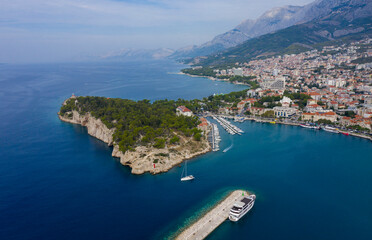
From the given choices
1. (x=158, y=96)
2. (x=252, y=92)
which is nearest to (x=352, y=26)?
(x=252, y=92)

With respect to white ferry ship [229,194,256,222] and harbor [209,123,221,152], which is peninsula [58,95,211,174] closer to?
harbor [209,123,221,152]

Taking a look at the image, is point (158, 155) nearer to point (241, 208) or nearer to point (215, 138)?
point (215, 138)

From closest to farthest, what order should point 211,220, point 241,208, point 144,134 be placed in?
point 211,220 → point 241,208 → point 144,134

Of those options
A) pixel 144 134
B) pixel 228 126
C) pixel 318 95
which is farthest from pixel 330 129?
pixel 144 134

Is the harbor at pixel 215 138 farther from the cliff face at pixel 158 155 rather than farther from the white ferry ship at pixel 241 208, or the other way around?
the white ferry ship at pixel 241 208

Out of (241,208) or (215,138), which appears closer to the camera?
(241,208)

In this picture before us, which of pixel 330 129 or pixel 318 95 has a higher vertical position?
pixel 318 95
